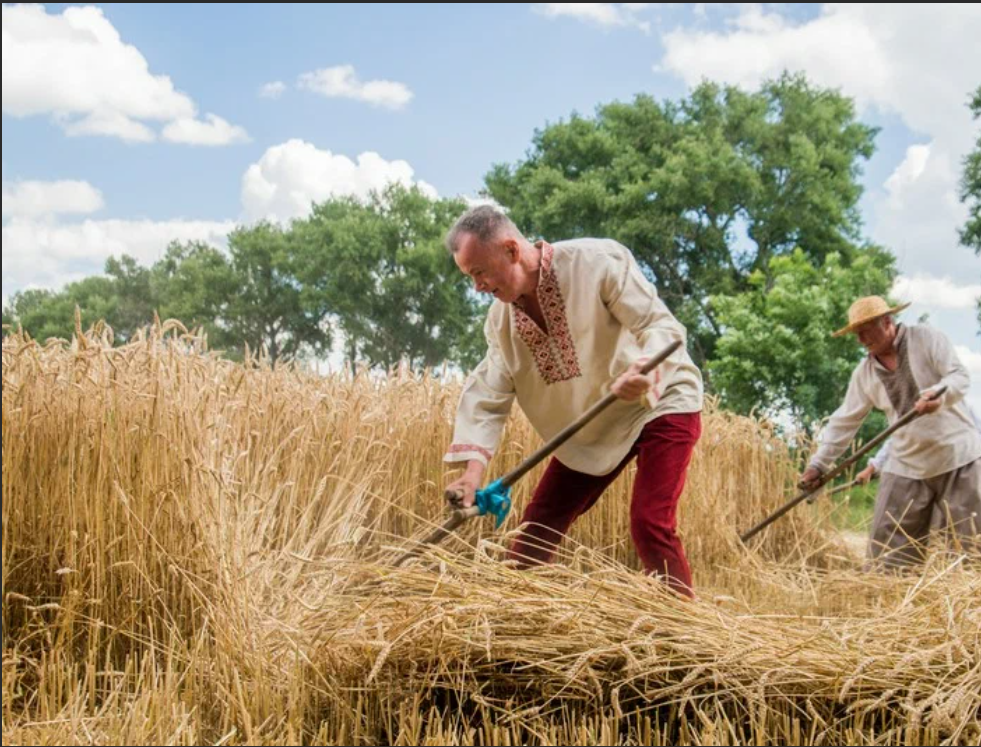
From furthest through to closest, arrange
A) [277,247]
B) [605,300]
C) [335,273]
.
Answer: [277,247] < [335,273] < [605,300]

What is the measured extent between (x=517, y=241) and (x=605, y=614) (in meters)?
1.16

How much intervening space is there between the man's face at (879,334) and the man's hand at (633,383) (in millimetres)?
2167

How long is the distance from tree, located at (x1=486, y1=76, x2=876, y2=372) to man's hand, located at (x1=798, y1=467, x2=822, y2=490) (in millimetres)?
14177

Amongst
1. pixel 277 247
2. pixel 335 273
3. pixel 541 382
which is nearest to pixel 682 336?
pixel 541 382

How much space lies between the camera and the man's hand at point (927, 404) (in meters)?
4.44

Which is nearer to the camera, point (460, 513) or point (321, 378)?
point (460, 513)

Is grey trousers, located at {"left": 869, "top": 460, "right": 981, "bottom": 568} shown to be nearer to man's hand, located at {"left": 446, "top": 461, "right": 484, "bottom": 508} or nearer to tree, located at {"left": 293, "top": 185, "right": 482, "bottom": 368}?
man's hand, located at {"left": 446, "top": 461, "right": 484, "bottom": 508}

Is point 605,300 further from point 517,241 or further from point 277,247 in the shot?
point 277,247

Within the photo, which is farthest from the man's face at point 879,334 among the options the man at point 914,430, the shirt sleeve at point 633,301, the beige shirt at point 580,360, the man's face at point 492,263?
the man's face at point 492,263

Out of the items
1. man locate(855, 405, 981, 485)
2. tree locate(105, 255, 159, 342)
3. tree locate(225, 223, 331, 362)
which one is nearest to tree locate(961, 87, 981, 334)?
man locate(855, 405, 981, 485)

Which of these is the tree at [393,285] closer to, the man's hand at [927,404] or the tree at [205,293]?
the tree at [205,293]

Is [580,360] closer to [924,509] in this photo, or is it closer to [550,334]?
[550,334]

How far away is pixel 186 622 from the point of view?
286 centimetres

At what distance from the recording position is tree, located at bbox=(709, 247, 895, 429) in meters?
14.9
